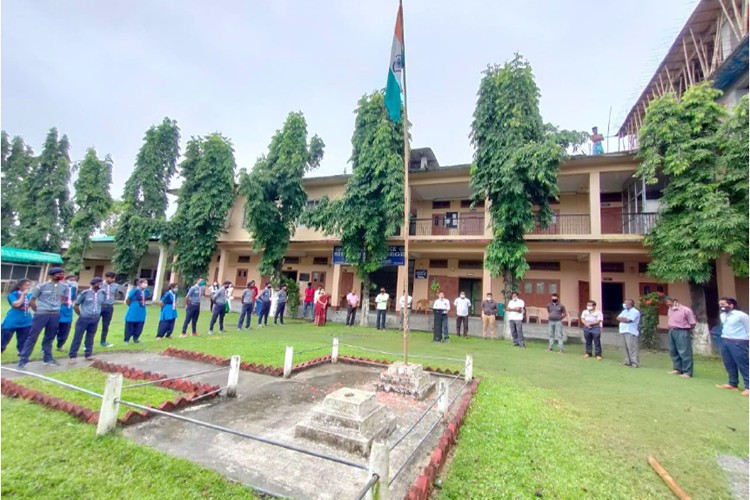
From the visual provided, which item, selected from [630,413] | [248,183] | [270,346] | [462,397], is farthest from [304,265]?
[630,413]

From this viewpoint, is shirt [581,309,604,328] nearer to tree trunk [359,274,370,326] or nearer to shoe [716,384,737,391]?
shoe [716,384,737,391]

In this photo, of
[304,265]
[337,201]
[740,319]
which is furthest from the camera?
[304,265]

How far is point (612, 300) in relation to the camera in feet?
48.2

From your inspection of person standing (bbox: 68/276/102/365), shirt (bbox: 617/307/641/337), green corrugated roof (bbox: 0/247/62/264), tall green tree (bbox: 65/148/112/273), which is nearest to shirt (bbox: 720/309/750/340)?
shirt (bbox: 617/307/641/337)

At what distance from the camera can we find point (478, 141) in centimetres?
1277

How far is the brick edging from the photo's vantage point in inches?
90.7

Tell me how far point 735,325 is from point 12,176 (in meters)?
39.7

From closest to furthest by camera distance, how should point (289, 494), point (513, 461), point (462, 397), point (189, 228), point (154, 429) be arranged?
point (289, 494) → point (513, 461) → point (154, 429) → point (462, 397) → point (189, 228)

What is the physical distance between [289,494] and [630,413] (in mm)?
4697

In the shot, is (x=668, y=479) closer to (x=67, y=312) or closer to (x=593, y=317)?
(x=593, y=317)

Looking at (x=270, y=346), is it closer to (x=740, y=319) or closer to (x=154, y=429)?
(x=154, y=429)

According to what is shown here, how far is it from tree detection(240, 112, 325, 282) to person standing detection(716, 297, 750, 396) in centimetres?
1461

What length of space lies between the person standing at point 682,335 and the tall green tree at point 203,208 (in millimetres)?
18435

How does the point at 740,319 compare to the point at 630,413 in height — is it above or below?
above
